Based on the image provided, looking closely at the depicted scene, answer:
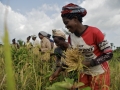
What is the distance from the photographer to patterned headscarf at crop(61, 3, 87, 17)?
5.74 feet

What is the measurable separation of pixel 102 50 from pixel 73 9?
39cm

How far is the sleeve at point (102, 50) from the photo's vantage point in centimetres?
161

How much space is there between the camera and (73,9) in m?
1.76

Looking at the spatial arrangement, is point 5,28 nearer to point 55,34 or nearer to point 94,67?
point 94,67

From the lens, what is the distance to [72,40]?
187 cm

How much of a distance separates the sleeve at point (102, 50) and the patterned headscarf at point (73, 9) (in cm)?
23

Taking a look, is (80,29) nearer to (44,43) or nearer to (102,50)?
(102,50)

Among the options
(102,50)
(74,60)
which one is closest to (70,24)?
(102,50)

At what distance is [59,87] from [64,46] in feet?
4.95

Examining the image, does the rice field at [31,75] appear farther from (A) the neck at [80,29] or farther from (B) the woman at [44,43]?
(A) the neck at [80,29]

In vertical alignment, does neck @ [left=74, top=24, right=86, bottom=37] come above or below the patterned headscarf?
below

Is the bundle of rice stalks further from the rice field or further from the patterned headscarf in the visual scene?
the patterned headscarf

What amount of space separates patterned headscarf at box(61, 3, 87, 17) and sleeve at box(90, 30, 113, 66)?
23cm

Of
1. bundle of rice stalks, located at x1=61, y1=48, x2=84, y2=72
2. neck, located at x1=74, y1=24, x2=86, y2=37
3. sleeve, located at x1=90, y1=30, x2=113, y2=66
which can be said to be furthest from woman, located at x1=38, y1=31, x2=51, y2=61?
bundle of rice stalks, located at x1=61, y1=48, x2=84, y2=72
